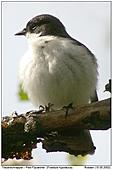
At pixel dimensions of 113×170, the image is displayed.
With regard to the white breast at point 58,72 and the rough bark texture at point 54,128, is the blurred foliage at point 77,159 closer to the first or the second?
the rough bark texture at point 54,128

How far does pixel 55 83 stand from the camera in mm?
3279

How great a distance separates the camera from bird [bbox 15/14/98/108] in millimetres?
3244

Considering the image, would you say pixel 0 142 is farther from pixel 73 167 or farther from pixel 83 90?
pixel 83 90

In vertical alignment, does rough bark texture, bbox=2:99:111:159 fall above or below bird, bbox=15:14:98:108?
below

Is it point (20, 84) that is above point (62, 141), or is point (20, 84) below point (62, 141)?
above

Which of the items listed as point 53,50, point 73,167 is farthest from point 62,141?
point 53,50

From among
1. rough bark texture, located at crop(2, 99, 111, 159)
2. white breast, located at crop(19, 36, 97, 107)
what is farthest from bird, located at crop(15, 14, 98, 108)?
rough bark texture, located at crop(2, 99, 111, 159)

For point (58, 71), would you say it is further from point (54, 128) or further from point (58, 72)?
point (54, 128)

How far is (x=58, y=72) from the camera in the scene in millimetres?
3223

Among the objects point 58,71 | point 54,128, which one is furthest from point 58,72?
point 54,128

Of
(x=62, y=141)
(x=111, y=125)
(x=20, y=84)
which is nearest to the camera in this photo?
(x=111, y=125)

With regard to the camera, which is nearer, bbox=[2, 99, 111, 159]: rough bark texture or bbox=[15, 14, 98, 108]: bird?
bbox=[2, 99, 111, 159]: rough bark texture

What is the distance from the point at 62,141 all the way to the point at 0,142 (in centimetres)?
47

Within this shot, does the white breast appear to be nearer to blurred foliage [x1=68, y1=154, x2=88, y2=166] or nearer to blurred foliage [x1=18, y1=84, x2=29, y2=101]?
blurred foliage [x1=18, y1=84, x2=29, y2=101]
